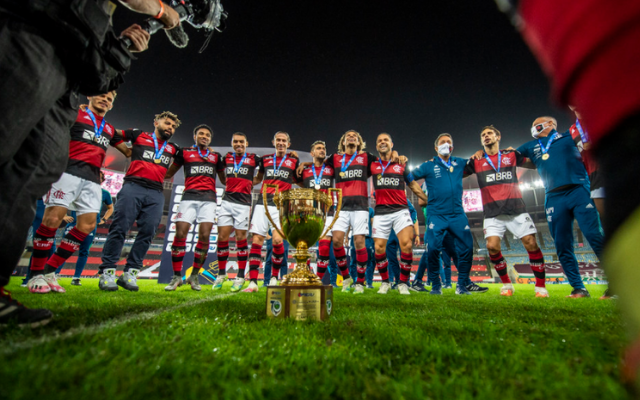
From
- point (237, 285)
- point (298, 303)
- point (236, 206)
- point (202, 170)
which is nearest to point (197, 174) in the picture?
point (202, 170)

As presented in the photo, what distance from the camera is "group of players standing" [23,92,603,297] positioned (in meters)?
3.72

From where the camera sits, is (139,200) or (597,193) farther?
(139,200)

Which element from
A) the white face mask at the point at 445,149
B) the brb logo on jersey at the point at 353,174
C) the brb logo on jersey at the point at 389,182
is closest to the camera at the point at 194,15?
the brb logo on jersey at the point at 353,174

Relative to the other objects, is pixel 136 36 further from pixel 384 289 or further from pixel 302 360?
→ pixel 384 289

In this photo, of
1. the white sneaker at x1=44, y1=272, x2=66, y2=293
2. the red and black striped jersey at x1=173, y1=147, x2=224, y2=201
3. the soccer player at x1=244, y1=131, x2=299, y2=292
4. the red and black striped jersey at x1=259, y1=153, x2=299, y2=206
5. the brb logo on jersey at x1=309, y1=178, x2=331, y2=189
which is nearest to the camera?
the white sneaker at x1=44, y1=272, x2=66, y2=293

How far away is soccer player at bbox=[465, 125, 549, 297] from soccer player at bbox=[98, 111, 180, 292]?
5.60 metres

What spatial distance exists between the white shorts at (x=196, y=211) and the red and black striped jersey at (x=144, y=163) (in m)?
0.51

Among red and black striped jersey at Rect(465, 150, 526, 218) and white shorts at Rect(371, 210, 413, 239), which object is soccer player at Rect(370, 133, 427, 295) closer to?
white shorts at Rect(371, 210, 413, 239)

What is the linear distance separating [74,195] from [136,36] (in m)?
2.77

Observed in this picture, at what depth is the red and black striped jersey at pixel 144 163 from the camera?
4.38 meters

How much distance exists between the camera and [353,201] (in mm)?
5125

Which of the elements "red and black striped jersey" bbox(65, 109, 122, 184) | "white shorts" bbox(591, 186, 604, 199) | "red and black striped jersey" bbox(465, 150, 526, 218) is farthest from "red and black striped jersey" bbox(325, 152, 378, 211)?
"red and black striped jersey" bbox(65, 109, 122, 184)

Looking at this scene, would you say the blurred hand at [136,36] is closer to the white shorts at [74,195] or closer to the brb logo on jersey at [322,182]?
the white shorts at [74,195]

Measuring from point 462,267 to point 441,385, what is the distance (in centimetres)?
490
